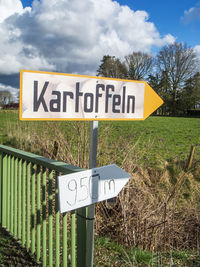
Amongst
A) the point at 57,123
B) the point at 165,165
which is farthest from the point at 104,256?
the point at 165,165

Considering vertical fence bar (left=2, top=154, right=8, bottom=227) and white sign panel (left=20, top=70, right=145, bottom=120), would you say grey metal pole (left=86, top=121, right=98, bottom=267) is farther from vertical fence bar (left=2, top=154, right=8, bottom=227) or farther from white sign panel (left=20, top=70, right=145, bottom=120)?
vertical fence bar (left=2, top=154, right=8, bottom=227)

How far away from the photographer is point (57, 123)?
215 inches

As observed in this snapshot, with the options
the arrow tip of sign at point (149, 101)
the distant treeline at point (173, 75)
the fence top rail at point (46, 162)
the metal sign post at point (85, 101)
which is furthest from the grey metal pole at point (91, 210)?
the distant treeline at point (173, 75)

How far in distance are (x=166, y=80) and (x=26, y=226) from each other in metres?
36.4

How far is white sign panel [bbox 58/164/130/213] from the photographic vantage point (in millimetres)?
1845

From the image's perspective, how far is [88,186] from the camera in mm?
1948

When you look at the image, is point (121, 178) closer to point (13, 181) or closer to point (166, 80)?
point (13, 181)

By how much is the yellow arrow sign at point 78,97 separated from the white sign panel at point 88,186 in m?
0.46

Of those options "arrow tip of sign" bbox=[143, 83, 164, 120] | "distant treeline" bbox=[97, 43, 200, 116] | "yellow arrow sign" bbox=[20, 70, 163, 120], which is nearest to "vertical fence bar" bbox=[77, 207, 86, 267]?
"yellow arrow sign" bbox=[20, 70, 163, 120]

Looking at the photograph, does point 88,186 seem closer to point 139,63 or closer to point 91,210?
point 91,210

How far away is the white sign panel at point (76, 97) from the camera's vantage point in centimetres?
196

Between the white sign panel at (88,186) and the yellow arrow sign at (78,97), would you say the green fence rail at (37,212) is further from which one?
the yellow arrow sign at (78,97)

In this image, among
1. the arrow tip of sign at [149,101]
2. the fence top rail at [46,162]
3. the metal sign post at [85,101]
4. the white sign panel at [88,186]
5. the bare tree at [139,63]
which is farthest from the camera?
the bare tree at [139,63]

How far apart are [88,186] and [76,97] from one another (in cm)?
69
